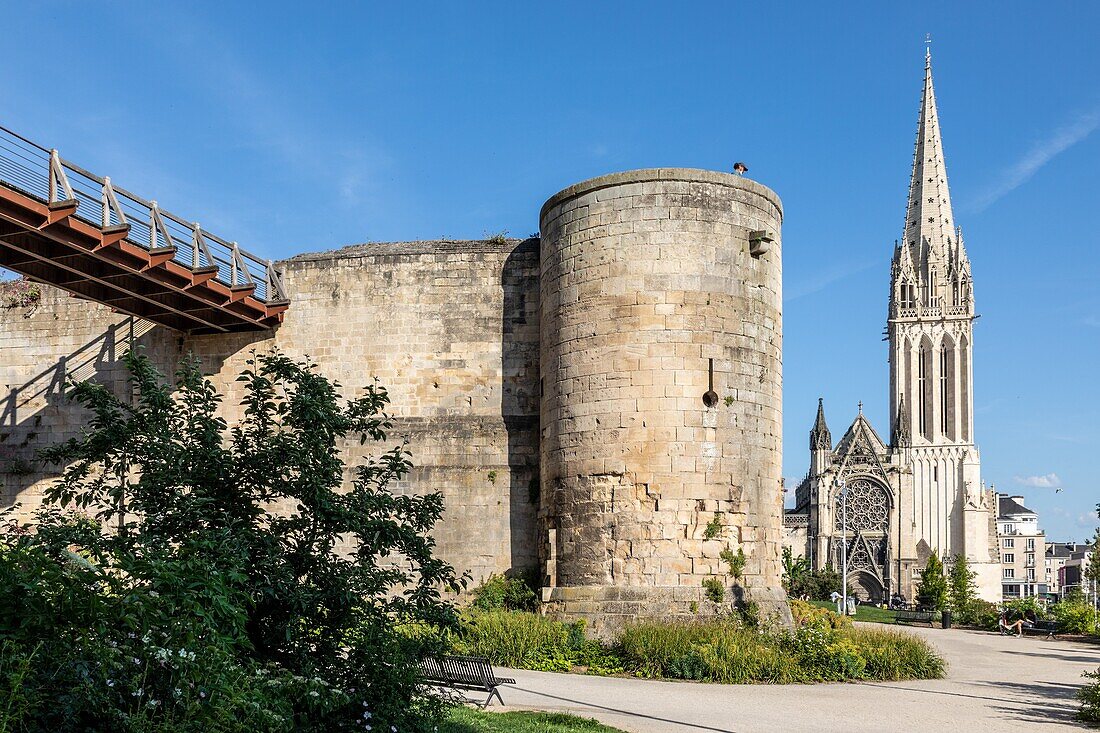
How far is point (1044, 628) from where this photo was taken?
30.0 m

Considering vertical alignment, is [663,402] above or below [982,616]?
above

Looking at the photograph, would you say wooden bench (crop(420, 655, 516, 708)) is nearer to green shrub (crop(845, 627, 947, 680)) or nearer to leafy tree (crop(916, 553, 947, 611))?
green shrub (crop(845, 627, 947, 680))

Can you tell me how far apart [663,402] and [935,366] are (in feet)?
305

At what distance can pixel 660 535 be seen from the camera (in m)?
16.6

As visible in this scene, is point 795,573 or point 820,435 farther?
point 820,435

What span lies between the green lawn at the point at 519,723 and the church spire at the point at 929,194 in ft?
336

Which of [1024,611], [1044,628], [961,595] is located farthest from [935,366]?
[1044,628]

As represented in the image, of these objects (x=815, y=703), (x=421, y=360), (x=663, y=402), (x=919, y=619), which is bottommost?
(x=919, y=619)

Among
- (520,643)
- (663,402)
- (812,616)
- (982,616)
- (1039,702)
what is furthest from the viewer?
(982,616)

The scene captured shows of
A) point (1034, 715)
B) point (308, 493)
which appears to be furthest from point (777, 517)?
point (308, 493)

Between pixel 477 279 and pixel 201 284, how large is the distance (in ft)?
16.4

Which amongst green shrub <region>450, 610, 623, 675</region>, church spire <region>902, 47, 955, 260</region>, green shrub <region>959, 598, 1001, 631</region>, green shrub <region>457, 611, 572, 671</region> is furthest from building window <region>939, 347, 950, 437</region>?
green shrub <region>457, 611, 572, 671</region>

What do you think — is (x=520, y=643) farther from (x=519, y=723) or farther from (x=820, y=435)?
(x=820, y=435)

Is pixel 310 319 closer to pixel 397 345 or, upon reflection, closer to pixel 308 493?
pixel 397 345
